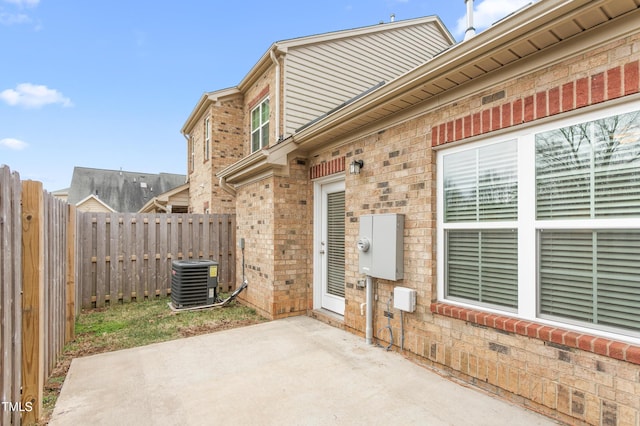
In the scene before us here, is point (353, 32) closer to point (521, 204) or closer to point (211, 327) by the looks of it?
point (521, 204)

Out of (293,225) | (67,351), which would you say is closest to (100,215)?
(67,351)

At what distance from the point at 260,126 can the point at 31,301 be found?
781 centimetres

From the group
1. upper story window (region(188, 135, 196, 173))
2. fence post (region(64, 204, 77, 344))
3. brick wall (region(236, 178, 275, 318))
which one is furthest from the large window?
upper story window (region(188, 135, 196, 173))

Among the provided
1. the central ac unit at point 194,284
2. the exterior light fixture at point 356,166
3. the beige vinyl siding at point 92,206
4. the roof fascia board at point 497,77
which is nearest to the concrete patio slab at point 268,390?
the central ac unit at point 194,284

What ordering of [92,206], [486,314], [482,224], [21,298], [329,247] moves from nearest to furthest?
[21,298], [486,314], [482,224], [329,247], [92,206]

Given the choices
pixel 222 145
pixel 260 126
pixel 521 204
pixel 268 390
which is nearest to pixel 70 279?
pixel 268 390

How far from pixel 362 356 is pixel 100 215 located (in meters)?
6.53

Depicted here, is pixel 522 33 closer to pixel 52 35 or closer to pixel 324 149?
pixel 324 149

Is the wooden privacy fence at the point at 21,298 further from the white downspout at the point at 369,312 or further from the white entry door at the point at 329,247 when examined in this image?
the white entry door at the point at 329,247

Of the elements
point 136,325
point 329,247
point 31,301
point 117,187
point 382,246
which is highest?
point 117,187

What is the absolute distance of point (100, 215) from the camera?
24.0 feet

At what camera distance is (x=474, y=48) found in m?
2.85

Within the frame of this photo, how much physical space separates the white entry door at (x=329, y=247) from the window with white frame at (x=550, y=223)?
210 cm

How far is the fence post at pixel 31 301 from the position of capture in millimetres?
2643
